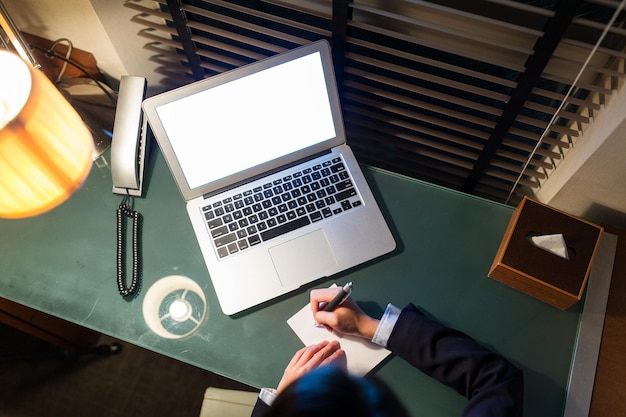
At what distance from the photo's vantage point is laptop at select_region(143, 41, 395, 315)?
40.0 inches

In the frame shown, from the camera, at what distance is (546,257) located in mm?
986

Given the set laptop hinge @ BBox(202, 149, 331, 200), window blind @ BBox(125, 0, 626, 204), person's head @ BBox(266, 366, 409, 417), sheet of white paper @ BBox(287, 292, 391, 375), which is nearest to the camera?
person's head @ BBox(266, 366, 409, 417)

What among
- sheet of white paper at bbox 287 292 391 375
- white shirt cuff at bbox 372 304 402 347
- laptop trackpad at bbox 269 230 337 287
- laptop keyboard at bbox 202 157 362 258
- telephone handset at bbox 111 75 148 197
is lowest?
sheet of white paper at bbox 287 292 391 375

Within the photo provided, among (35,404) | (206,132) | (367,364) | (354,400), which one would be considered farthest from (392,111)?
(35,404)

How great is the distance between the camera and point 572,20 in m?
0.80

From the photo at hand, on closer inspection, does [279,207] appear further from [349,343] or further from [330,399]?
[330,399]

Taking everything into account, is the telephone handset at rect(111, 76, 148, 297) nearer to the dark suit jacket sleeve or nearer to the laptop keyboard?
the laptop keyboard

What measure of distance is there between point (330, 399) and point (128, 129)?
75 cm

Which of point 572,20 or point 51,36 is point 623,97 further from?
point 51,36

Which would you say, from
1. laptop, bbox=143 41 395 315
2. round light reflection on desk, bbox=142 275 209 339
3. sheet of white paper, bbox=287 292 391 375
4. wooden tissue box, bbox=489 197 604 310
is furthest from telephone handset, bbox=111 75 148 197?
wooden tissue box, bbox=489 197 604 310

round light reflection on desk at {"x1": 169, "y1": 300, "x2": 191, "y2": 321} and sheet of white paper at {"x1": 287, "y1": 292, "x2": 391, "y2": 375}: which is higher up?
round light reflection on desk at {"x1": 169, "y1": 300, "x2": 191, "y2": 321}

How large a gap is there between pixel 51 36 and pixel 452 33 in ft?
3.10

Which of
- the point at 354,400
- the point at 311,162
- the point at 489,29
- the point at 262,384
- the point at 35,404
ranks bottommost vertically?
the point at 35,404

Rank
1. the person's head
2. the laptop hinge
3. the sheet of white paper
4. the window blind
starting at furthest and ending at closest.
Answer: the laptop hinge → the sheet of white paper → the window blind → the person's head
